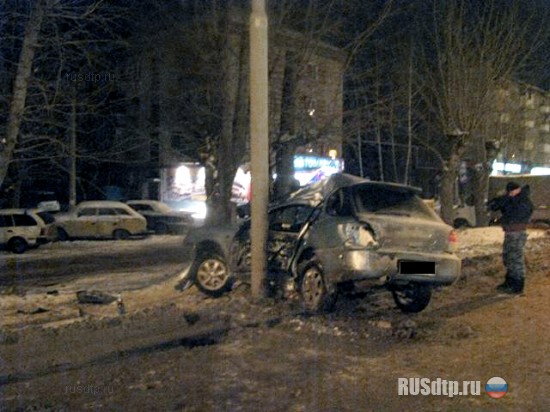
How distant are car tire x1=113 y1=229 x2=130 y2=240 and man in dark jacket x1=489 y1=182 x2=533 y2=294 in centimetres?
1991

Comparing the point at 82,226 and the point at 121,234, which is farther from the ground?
the point at 82,226

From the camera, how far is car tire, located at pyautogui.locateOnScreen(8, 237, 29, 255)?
25.5m

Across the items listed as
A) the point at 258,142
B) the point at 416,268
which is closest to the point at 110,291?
the point at 258,142

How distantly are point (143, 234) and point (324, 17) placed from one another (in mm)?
16938

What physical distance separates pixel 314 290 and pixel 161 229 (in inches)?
896

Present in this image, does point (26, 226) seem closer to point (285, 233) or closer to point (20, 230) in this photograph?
point (20, 230)

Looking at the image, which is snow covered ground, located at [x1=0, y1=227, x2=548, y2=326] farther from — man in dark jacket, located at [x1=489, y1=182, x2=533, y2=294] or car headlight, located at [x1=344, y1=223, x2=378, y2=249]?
man in dark jacket, located at [x1=489, y1=182, x2=533, y2=294]

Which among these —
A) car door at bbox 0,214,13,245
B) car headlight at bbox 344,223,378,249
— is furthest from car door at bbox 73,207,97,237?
car headlight at bbox 344,223,378,249

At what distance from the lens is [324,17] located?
14500 mm

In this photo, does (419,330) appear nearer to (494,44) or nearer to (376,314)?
(376,314)

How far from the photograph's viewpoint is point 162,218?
3197cm

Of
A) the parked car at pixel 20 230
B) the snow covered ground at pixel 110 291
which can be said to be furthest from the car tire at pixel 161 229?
the snow covered ground at pixel 110 291

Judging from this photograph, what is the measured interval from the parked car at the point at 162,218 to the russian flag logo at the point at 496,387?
2498cm

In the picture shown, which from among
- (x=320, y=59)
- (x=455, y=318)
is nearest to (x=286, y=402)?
(x=455, y=318)
